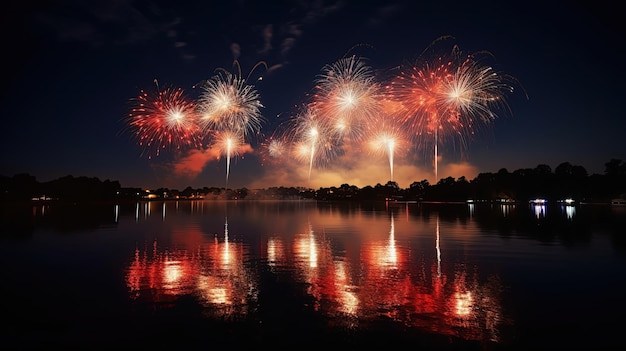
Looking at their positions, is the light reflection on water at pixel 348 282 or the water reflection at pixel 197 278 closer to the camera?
the light reflection on water at pixel 348 282

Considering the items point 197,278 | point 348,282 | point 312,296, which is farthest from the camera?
point 197,278

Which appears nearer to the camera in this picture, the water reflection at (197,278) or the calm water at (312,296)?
the calm water at (312,296)

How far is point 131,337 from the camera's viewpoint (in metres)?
10.5

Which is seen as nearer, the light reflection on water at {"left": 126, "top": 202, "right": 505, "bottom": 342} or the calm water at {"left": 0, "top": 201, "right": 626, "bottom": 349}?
the calm water at {"left": 0, "top": 201, "right": 626, "bottom": 349}

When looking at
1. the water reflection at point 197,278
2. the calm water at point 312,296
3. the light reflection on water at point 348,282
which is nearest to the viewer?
the calm water at point 312,296

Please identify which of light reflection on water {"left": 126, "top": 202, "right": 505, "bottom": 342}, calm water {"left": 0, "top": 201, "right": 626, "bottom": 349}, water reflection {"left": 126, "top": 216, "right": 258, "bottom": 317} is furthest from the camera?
water reflection {"left": 126, "top": 216, "right": 258, "bottom": 317}

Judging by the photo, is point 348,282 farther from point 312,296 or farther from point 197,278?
point 197,278

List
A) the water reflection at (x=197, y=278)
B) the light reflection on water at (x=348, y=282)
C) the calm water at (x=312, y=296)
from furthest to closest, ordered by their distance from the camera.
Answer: the water reflection at (x=197, y=278), the light reflection on water at (x=348, y=282), the calm water at (x=312, y=296)

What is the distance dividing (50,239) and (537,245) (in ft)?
118

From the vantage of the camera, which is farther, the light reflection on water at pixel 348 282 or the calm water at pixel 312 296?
the light reflection on water at pixel 348 282

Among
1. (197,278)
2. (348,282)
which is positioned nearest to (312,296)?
(348,282)

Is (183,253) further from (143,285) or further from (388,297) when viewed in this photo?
(388,297)

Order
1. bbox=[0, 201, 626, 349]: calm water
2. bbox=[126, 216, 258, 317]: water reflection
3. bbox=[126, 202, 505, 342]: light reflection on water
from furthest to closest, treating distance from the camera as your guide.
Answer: bbox=[126, 216, 258, 317]: water reflection < bbox=[126, 202, 505, 342]: light reflection on water < bbox=[0, 201, 626, 349]: calm water

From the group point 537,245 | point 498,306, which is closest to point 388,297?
point 498,306
